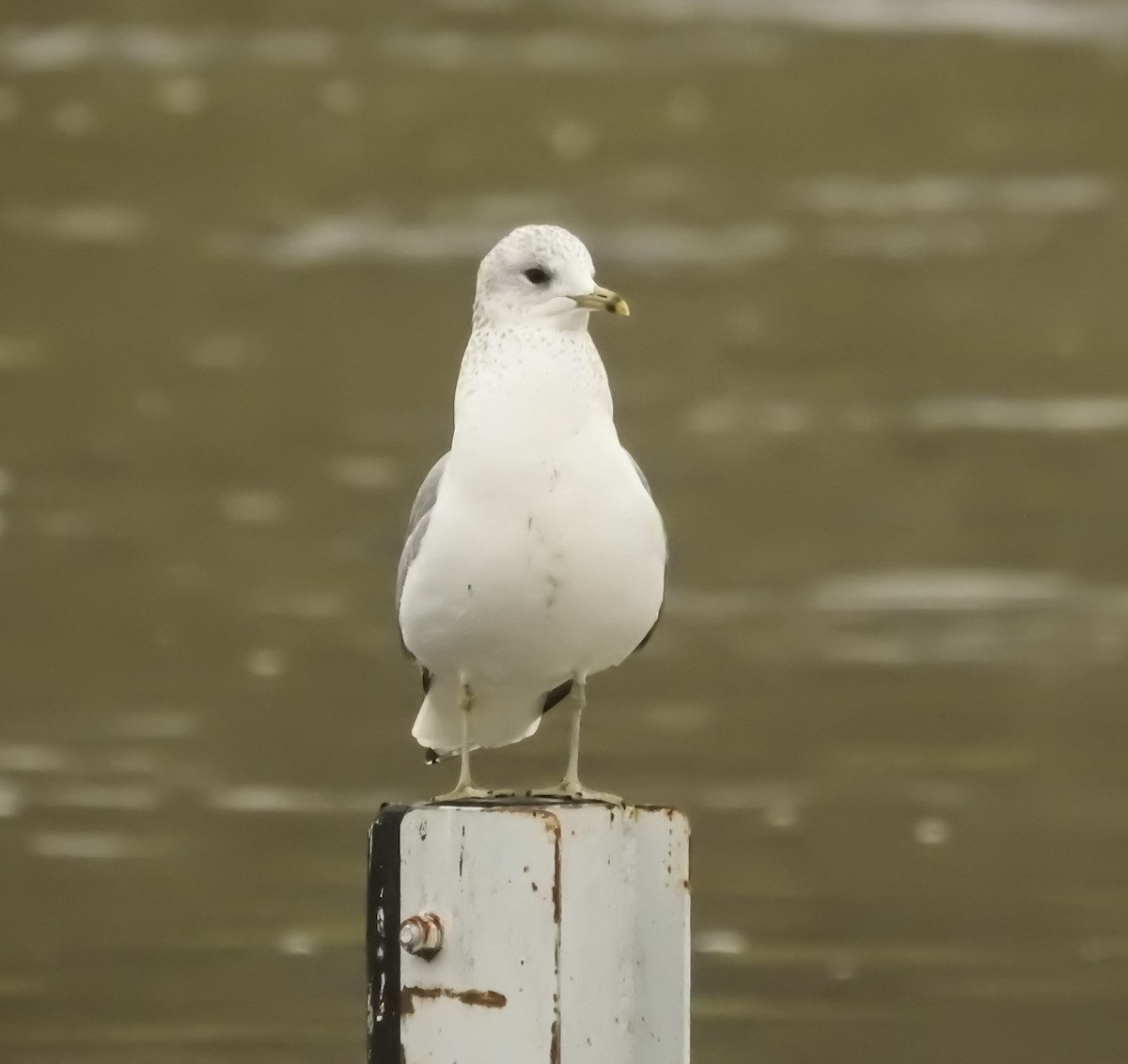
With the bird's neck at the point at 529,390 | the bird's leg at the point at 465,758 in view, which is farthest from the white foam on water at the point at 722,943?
the bird's neck at the point at 529,390

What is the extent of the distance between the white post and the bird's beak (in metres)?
0.34

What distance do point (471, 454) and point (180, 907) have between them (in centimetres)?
118

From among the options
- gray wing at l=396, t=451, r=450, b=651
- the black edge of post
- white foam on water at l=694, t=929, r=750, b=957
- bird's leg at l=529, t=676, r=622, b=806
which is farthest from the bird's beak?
white foam on water at l=694, t=929, r=750, b=957

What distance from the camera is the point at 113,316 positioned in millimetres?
2182

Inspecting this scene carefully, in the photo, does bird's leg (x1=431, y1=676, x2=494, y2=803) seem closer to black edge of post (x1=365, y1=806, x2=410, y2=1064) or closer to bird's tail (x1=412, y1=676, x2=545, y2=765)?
bird's tail (x1=412, y1=676, x2=545, y2=765)

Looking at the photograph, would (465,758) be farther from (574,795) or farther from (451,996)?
(451,996)

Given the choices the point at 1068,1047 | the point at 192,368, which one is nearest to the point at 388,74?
the point at 192,368

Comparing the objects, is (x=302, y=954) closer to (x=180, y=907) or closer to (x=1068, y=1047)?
(x=180, y=907)

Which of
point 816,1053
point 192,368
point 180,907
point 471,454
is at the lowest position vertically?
point 816,1053

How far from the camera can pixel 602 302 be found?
1178 millimetres

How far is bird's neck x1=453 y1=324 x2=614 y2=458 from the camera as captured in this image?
3.71 ft

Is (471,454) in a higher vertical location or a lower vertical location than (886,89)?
lower

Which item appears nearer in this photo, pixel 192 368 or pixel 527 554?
pixel 527 554

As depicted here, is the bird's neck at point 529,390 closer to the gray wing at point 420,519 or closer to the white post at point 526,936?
the gray wing at point 420,519
